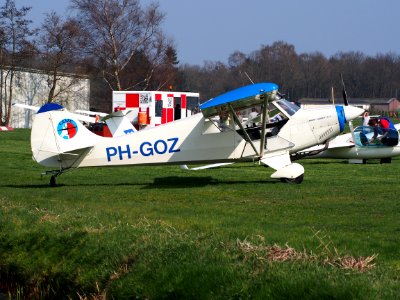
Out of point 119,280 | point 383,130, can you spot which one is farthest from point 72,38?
point 119,280

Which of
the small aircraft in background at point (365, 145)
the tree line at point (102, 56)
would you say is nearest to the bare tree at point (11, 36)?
the tree line at point (102, 56)

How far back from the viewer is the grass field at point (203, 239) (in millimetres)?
6434

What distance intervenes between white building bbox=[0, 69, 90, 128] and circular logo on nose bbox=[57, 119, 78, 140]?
155ft

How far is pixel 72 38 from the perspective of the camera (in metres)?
61.6

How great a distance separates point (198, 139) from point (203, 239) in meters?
7.97

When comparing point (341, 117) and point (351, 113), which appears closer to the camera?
point (341, 117)

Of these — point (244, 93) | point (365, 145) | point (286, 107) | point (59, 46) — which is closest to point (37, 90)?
point (59, 46)

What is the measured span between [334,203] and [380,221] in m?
2.23

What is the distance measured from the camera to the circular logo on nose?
53.7ft

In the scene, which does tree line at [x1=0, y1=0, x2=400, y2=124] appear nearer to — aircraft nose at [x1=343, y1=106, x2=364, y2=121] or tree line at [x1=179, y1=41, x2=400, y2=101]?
tree line at [x1=179, y1=41, x2=400, y2=101]

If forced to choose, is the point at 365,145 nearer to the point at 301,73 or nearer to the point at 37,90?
the point at 37,90

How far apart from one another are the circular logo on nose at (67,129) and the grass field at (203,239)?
1173mm

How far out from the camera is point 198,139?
1622 cm

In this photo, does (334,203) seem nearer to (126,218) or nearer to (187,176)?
(126,218)
